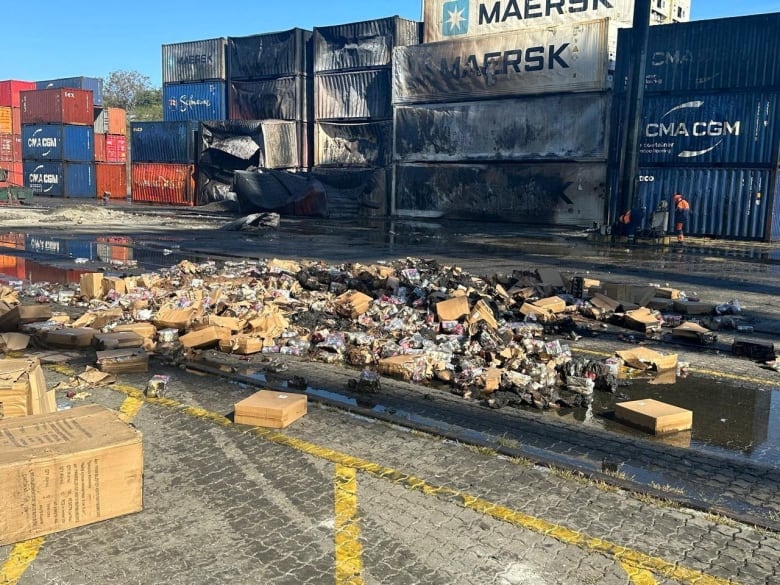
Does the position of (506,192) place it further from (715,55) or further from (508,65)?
(715,55)

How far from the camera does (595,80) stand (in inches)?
984

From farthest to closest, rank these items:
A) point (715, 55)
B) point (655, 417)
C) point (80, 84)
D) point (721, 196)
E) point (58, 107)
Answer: point (80, 84) < point (58, 107) < point (721, 196) < point (715, 55) < point (655, 417)

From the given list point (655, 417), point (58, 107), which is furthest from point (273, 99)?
point (655, 417)

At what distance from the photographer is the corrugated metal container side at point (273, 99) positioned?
36281mm

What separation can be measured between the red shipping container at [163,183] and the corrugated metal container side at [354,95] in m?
7.67

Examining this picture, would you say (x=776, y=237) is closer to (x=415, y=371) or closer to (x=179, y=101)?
(x=415, y=371)

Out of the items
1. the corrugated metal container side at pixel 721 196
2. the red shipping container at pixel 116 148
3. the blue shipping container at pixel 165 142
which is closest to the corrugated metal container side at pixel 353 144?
the blue shipping container at pixel 165 142

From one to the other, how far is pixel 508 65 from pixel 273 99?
1473 centimetres

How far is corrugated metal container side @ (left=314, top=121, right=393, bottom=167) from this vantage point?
111 ft

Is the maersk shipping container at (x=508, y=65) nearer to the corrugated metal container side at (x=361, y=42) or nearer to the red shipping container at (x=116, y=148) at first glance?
the corrugated metal container side at (x=361, y=42)

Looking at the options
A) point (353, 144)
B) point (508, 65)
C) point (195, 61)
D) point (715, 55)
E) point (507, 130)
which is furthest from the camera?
point (195, 61)

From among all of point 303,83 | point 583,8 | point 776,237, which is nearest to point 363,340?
point 776,237

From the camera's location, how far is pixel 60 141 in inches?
1622

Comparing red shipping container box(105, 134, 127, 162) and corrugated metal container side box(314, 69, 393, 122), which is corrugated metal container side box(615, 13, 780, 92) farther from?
red shipping container box(105, 134, 127, 162)
